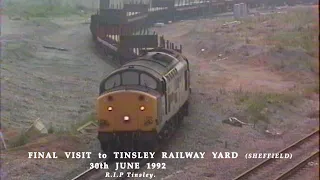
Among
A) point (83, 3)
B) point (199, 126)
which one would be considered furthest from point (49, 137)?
point (83, 3)

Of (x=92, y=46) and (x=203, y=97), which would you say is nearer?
(x=203, y=97)

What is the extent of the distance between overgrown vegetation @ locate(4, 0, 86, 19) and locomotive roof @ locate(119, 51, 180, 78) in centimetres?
5380

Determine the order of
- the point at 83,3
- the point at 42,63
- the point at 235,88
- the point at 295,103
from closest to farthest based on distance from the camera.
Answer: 1. the point at 295,103
2. the point at 235,88
3. the point at 42,63
4. the point at 83,3

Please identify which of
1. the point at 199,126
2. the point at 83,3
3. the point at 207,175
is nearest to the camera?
the point at 207,175

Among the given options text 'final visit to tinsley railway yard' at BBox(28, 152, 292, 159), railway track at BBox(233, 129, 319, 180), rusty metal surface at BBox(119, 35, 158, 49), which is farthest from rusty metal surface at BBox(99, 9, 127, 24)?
text 'final visit to tinsley railway yard' at BBox(28, 152, 292, 159)

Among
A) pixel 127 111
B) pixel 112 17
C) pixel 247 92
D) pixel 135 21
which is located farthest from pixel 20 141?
pixel 135 21

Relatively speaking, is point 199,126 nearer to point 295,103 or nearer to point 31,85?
point 295,103

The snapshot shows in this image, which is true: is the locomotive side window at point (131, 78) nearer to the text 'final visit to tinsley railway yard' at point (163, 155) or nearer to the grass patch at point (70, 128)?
the text 'final visit to tinsley railway yard' at point (163, 155)

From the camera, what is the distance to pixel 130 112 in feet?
54.5

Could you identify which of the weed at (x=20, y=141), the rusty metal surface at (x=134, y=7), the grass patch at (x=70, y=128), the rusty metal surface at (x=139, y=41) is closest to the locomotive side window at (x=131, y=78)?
the grass patch at (x=70, y=128)

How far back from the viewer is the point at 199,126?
2131 cm

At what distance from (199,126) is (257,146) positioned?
9.43ft

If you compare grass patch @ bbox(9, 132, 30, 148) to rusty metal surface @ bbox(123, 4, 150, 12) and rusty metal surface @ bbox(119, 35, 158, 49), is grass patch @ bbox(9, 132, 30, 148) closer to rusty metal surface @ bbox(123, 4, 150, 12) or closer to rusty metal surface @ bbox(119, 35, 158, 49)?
rusty metal surface @ bbox(119, 35, 158, 49)

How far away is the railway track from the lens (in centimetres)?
1530
